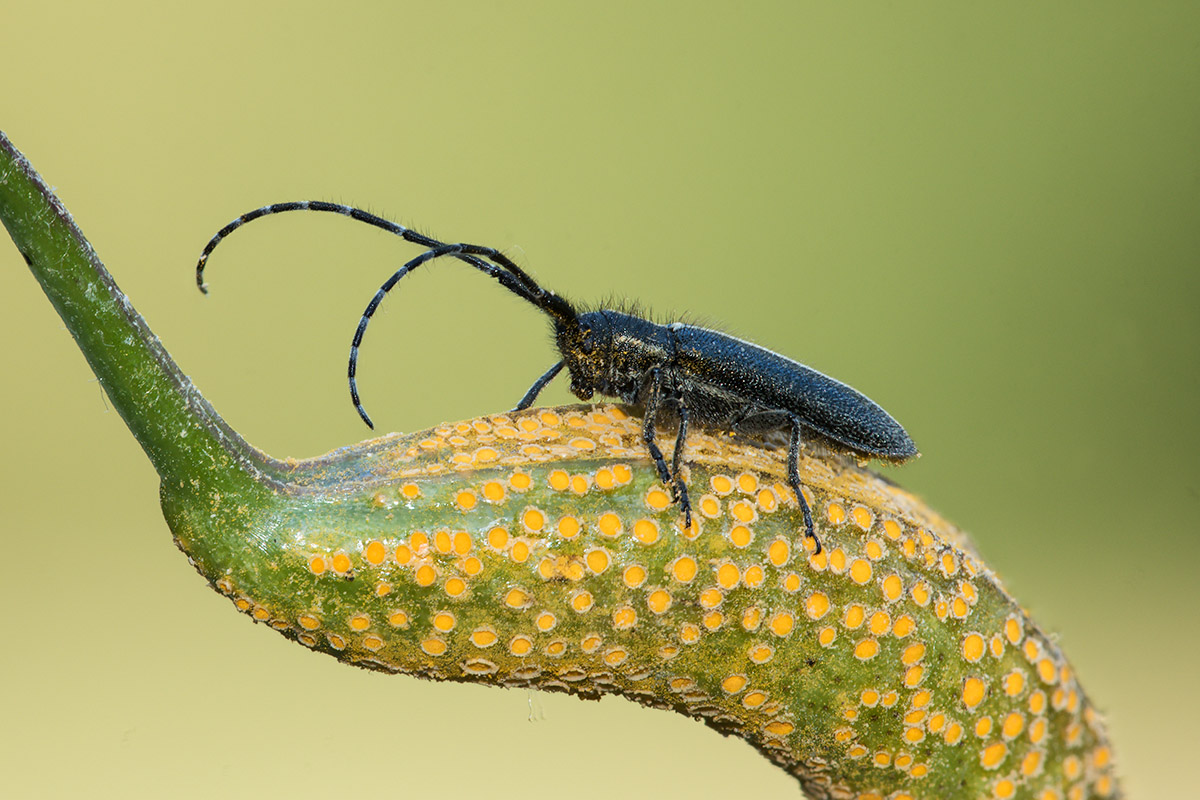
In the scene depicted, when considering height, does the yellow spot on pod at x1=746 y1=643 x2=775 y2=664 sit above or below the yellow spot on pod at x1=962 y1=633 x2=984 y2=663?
below

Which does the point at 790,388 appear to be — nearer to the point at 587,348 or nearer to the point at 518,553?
the point at 587,348

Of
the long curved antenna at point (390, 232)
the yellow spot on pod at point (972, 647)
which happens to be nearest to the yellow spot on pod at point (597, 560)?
the long curved antenna at point (390, 232)

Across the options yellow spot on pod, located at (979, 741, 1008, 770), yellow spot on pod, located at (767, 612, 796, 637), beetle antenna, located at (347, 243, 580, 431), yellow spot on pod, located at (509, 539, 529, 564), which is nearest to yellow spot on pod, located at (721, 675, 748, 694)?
yellow spot on pod, located at (767, 612, 796, 637)

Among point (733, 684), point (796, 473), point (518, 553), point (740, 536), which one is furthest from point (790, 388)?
point (518, 553)

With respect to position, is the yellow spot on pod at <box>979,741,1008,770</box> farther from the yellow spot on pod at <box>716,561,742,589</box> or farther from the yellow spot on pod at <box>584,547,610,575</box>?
the yellow spot on pod at <box>584,547,610,575</box>

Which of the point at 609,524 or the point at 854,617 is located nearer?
the point at 609,524

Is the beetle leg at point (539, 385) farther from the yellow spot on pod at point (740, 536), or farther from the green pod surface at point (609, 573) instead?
the yellow spot on pod at point (740, 536)

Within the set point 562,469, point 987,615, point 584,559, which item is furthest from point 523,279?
point 987,615
